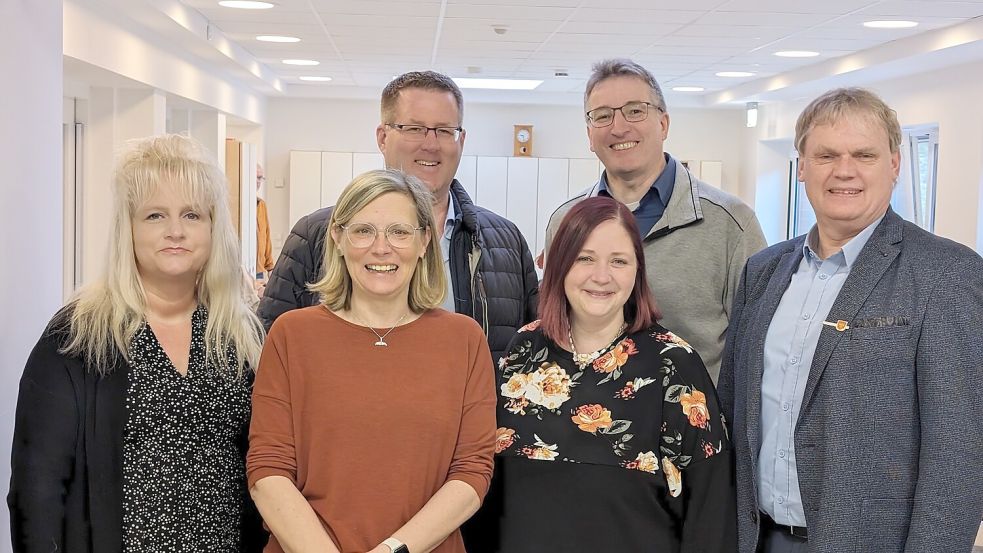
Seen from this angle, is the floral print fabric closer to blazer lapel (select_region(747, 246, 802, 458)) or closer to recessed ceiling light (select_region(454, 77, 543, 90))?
blazer lapel (select_region(747, 246, 802, 458))

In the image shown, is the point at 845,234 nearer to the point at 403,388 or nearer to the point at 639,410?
the point at 639,410

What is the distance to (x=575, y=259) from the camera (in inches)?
84.0

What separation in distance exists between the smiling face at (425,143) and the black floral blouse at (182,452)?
832 mm

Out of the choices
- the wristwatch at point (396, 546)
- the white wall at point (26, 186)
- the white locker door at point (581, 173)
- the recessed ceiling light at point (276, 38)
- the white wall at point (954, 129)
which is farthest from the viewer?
the white locker door at point (581, 173)

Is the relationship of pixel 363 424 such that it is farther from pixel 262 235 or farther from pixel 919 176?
pixel 262 235

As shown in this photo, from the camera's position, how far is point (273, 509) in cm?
184

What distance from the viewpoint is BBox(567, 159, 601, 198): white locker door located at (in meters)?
11.6

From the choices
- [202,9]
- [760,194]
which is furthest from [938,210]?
[202,9]

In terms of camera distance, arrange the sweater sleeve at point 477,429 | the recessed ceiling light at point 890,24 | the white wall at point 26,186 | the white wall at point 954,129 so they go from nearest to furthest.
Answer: the sweater sleeve at point 477,429
the white wall at point 26,186
the recessed ceiling light at point 890,24
the white wall at point 954,129

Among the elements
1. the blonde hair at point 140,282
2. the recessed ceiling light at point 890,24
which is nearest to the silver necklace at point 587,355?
the blonde hair at point 140,282

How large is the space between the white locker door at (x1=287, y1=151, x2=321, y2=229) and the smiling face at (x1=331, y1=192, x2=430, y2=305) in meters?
9.66

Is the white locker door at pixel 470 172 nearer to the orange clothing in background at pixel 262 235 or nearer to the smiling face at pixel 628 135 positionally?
the orange clothing in background at pixel 262 235

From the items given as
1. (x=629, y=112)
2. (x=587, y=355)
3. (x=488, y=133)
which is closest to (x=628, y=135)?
(x=629, y=112)

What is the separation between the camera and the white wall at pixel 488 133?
12.0 m
